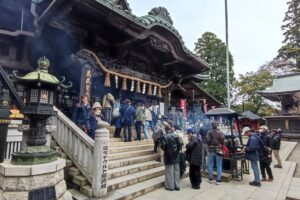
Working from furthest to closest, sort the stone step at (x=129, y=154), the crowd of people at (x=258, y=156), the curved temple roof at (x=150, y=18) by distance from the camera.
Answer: the curved temple roof at (x=150, y=18) < the crowd of people at (x=258, y=156) < the stone step at (x=129, y=154)

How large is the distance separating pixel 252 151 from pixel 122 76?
6.71 metres

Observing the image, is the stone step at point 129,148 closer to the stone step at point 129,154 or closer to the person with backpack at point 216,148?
the stone step at point 129,154

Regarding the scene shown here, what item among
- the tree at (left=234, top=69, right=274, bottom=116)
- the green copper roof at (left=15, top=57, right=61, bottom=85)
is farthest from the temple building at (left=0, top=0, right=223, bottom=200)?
the tree at (left=234, top=69, right=274, bottom=116)

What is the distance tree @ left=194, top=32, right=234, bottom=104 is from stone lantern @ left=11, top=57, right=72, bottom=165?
28.4 m

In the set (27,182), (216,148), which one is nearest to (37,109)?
(27,182)

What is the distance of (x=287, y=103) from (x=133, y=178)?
30.0m

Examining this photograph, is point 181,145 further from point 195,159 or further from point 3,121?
point 3,121

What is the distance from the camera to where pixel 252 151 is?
24.1 feet

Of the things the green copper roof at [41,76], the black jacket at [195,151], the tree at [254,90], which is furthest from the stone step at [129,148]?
the tree at [254,90]

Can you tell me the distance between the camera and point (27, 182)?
3.70 m

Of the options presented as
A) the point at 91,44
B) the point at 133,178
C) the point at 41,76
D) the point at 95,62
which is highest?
the point at 91,44

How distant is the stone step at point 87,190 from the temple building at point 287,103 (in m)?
27.9

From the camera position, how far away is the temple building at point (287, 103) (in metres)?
26.1

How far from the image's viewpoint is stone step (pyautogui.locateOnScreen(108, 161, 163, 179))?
6.05m
